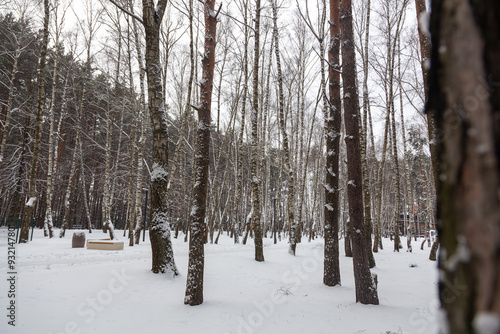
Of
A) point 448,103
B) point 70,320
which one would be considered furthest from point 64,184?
point 448,103

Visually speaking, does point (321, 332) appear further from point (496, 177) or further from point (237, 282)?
point (496, 177)

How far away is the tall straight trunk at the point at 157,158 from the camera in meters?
5.88

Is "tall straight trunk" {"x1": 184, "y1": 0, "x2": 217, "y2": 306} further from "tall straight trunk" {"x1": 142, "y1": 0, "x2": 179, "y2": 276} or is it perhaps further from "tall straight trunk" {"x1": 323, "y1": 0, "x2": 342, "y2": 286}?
"tall straight trunk" {"x1": 323, "y1": 0, "x2": 342, "y2": 286}

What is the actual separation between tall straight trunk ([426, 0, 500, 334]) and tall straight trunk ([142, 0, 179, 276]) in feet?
19.2

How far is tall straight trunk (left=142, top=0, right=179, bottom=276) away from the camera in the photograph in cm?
588

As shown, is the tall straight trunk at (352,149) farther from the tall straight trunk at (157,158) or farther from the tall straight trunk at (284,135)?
the tall straight trunk at (284,135)

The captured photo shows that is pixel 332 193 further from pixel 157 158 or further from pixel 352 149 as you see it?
pixel 157 158

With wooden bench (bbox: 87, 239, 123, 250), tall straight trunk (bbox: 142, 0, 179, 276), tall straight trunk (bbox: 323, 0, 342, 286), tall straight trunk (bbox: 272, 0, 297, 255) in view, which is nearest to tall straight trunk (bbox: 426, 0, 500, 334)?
tall straight trunk (bbox: 323, 0, 342, 286)

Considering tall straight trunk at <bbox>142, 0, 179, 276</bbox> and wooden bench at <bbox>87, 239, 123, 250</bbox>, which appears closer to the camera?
tall straight trunk at <bbox>142, 0, 179, 276</bbox>

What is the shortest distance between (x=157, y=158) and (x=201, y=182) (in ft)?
6.13

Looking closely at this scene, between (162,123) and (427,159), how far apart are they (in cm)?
3653

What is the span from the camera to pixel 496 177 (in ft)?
1.61

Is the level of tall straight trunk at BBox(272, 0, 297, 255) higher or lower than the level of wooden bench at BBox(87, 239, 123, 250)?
higher

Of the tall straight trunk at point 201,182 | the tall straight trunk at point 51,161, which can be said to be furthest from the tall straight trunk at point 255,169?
the tall straight trunk at point 51,161
